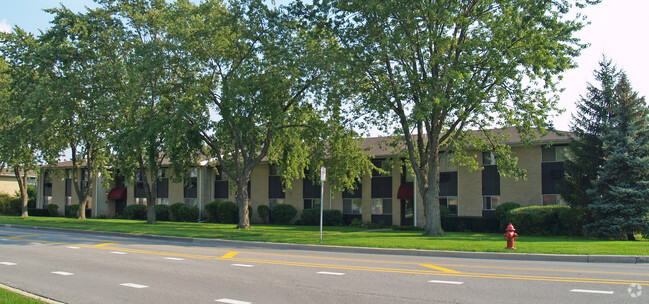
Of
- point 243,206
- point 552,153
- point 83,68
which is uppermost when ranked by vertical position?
point 83,68

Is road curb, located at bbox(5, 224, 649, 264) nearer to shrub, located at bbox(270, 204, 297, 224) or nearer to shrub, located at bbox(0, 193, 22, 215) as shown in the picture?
shrub, located at bbox(270, 204, 297, 224)

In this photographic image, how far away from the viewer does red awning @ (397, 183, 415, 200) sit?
34.0 meters

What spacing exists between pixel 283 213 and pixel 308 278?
93.3ft

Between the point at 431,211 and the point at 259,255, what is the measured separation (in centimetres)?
1083

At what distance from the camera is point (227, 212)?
4056 cm

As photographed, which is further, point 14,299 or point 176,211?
point 176,211

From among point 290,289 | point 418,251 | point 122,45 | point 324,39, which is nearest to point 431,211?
point 418,251

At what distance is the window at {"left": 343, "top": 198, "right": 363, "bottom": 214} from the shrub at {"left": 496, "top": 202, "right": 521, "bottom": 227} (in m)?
10.3

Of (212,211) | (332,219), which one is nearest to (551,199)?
(332,219)

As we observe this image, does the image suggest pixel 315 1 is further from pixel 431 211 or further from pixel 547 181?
pixel 547 181

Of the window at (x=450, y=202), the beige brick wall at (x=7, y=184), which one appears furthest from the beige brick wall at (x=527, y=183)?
the beige brick wall at (x=7, y=184)

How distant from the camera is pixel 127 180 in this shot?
33.8 m

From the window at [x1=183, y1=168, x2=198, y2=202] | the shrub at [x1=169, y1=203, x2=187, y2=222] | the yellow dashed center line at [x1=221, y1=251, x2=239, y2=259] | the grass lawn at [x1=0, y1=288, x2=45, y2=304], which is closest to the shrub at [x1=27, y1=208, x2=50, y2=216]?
the shrub at [x1=169, y1=203, x2=187, y2=222]

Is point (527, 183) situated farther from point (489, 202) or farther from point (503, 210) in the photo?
point (489, 202)
